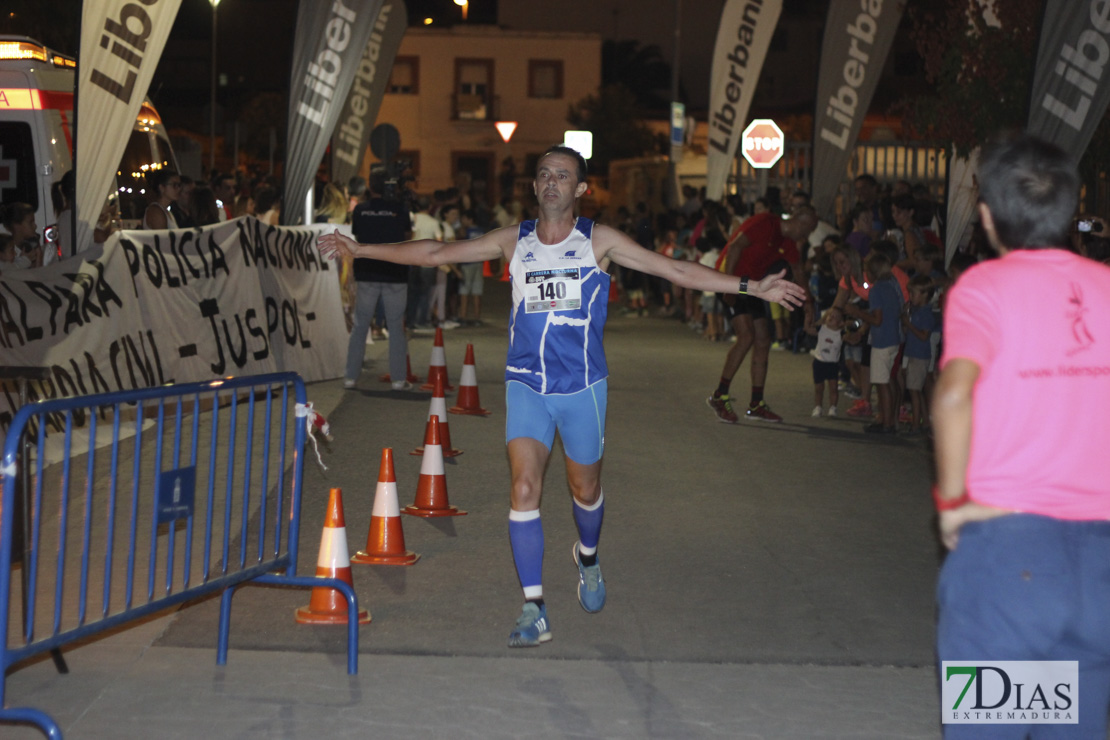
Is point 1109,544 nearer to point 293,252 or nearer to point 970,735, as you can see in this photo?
point 970,735

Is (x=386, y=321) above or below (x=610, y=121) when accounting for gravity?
below

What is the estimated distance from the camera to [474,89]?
58750 mm

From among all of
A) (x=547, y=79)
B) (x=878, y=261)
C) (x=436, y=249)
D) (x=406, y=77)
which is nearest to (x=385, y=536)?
(x=436, y=249)

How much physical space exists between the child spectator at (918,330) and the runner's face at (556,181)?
624cm

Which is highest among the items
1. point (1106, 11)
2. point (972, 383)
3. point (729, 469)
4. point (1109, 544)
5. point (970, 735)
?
point (1106, 11)

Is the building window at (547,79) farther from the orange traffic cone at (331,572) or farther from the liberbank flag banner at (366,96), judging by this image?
the orange traffic cone at (331,572)

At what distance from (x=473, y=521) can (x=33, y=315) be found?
11.4 feet

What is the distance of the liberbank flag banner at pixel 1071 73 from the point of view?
35.3ft

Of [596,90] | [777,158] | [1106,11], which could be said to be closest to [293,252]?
[1106,11]

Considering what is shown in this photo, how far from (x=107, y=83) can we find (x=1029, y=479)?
9618mm

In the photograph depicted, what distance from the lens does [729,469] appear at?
1018cm

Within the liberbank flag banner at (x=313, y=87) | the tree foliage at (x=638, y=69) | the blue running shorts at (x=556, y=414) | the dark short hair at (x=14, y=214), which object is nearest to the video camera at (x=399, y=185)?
the liberbank flag banner at (x=313, y=87)

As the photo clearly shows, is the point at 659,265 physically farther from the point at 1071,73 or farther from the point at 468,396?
the point at 468,396

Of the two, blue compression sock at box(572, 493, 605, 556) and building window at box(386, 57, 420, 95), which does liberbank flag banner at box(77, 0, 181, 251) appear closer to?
blue compression sock at box(572, 493, 605, 556)
